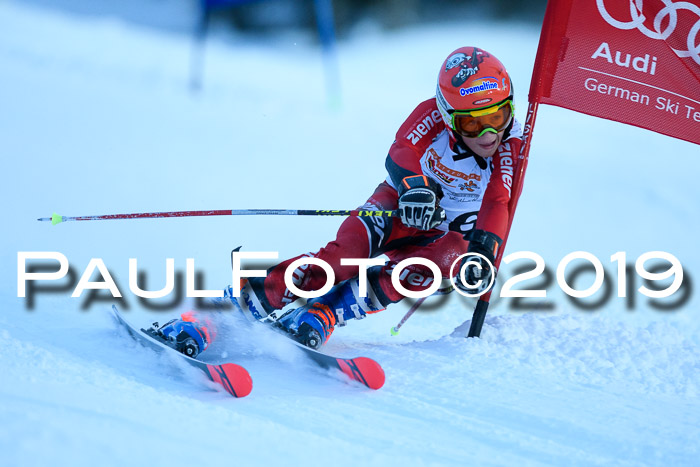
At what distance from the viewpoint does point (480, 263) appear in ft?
8.98

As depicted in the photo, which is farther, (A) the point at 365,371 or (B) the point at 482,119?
(B) the point at 482,119

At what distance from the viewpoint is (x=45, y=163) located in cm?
576

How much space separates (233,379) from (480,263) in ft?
3.43

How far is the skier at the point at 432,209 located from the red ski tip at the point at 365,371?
36 cm

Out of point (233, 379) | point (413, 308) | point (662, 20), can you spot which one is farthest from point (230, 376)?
point (662, 20)

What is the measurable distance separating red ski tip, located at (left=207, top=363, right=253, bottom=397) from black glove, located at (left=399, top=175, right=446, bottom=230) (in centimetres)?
90

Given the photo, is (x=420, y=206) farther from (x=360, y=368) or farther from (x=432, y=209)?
(x=360, y=368)

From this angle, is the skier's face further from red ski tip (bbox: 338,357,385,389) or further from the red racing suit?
red ski tip (bbox: 338,357,385,389)

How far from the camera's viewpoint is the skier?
9.21 ft

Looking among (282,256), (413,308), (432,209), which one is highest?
(432,209)

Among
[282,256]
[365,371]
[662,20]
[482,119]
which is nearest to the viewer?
[365,371]

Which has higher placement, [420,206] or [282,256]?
[420,206]

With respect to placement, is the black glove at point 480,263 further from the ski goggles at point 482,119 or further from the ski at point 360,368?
the ski at point 360,368

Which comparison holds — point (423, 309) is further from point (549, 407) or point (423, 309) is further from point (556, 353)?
point (549, 407)
